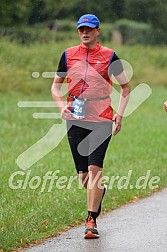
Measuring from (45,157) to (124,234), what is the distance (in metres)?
6.84

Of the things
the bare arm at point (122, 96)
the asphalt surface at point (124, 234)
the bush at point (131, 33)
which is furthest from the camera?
the bush at point (131, 33)

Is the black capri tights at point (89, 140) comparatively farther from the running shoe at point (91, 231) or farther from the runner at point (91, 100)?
the running shoe at point (91, 231)

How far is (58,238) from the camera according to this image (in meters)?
7.65

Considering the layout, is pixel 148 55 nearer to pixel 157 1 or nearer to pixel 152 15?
pixel 152 15

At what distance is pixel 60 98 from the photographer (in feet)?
26.3

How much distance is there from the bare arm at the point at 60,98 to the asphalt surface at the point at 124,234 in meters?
1.20

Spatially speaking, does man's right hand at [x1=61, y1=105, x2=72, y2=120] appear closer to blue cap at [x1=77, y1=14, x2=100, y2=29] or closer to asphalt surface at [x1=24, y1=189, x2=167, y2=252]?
blue cap at [x1=77, y1=14, x2=100, y2=29]

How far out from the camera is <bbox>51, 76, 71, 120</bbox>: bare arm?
7816mm

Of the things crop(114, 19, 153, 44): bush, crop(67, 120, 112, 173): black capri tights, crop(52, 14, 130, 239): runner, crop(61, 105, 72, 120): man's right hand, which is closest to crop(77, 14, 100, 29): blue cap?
crop(52, 14, 130, 239): runner

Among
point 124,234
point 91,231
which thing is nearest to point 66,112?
point 91,231

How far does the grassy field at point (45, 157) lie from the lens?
8250 millimetres

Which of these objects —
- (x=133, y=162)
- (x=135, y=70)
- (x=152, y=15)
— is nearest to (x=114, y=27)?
(x=135, y=70)

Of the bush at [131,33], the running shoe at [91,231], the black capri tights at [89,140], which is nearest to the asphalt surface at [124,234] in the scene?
the running shoe at [91,231]

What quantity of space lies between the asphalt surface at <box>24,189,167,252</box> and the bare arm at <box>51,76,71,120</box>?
1.20m
